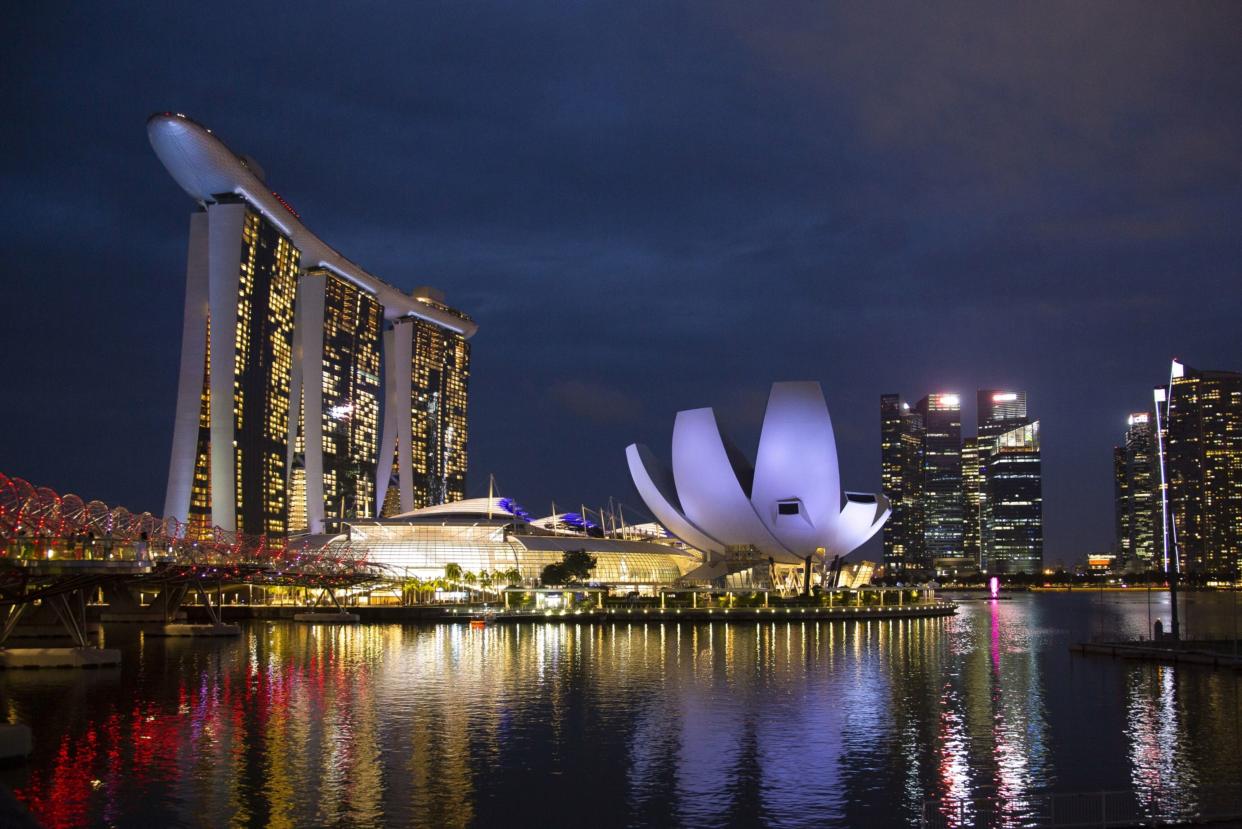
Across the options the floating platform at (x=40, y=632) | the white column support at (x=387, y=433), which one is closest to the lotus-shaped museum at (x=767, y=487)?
the floating platform at (x=40, y=632)

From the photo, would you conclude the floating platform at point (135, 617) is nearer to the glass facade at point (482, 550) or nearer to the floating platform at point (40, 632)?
the floating platform at point (40, 632)

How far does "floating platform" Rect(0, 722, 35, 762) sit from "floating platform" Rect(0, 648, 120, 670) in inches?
580

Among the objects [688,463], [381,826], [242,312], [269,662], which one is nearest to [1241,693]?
[381,826]

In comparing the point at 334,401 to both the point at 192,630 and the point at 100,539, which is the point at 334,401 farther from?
the point at 100,539

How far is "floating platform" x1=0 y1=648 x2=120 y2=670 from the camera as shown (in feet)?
97.9

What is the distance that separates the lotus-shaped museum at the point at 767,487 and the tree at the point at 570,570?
5.44m

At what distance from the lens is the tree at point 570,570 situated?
7350 cm

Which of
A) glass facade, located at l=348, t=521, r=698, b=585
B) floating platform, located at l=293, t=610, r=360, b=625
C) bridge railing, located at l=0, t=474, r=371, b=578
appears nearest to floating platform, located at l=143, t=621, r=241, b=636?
bridge railing, located at l=0, t=474, r=371, b=578

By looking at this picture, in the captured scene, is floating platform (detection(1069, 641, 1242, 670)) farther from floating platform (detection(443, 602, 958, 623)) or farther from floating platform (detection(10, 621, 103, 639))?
floating platform (detection(10, 621, 103, 639))

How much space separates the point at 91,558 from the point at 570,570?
4963 cm

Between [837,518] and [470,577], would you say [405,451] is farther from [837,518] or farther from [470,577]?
[837,518]

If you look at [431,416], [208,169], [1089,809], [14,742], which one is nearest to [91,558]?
[14,742]

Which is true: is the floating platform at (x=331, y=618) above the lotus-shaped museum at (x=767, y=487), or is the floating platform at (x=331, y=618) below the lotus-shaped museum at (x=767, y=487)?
below

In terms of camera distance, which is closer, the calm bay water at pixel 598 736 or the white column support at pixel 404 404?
the calm bay water at pixel 598 736
